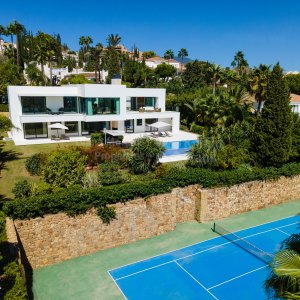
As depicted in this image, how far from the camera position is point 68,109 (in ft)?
139

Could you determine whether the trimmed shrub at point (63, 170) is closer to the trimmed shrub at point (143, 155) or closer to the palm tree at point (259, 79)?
the trimmed shrub at point (143, 155)

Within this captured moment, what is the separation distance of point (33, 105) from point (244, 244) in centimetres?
3221

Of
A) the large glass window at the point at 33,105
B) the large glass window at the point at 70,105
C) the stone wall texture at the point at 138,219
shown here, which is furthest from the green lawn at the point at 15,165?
the large glass window at the point at 70,105

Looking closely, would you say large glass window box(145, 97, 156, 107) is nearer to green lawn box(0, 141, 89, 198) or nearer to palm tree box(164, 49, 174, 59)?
green lawn box(0, 141, 89, 198)

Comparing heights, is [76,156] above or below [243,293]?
above

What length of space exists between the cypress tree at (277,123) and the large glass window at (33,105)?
92.6ft

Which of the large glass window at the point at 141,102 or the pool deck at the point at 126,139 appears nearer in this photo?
the pool deck at the point at 126,139

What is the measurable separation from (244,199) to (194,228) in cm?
547

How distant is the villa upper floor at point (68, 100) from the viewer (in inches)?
1550

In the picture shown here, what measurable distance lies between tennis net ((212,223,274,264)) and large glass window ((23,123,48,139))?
28.0 m

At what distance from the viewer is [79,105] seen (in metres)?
42.7

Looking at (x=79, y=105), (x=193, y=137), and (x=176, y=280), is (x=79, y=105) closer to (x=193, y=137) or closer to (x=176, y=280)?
(x=193, y=137)

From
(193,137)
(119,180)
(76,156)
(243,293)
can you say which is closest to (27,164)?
(76,156)

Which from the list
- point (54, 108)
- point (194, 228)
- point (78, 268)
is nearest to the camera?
point (78, 268)
